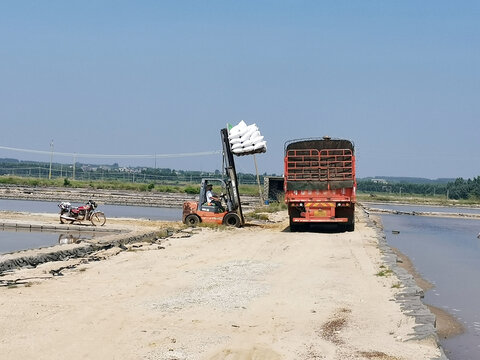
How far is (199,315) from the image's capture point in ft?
28.7

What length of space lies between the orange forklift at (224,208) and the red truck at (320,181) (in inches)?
84.4

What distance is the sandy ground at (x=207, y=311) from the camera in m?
7.17

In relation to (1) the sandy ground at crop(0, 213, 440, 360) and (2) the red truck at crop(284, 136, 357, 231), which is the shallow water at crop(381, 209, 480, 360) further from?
(2) the red truck at crop(284, 136, 357, 231)

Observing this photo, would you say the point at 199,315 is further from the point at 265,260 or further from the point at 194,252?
the point at 194,252

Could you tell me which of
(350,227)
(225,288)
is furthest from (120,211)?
(225,288)

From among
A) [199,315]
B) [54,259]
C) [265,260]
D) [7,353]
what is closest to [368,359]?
[199,315]

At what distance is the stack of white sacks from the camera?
2378 centimetres

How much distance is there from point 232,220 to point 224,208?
75 centimetres

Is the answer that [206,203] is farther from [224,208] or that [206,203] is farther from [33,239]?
[33,239]

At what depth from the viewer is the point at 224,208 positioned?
985 inches

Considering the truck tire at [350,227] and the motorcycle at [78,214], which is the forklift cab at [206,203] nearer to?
the motorcycle at [78,214]

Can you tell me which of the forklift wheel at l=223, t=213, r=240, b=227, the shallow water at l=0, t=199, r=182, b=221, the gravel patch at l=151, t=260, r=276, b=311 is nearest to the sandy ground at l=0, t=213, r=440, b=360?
the gravel patch at l=151, t=260, r=276, b=311

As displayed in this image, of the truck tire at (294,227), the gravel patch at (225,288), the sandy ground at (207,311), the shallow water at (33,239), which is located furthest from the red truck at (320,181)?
the gravel patch at (225,288)

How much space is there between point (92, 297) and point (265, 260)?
19.0ft
